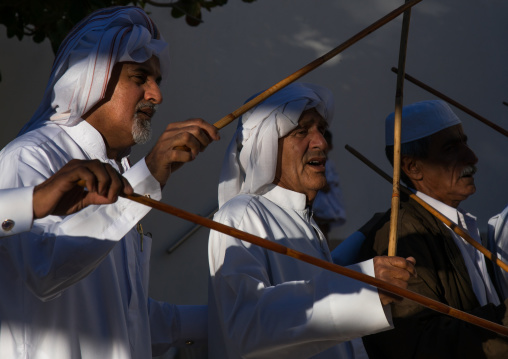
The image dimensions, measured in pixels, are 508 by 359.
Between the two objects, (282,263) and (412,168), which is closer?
(282,263)

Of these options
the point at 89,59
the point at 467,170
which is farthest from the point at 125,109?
the point at 467,170

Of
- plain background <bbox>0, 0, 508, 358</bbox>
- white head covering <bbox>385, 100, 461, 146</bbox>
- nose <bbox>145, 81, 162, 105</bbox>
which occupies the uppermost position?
plain background <bbox>0, 0, 508, 358</bbox>

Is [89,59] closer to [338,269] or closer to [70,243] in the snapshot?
[70,243]

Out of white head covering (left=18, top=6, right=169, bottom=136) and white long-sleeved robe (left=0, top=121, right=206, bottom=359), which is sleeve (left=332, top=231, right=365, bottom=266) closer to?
white long-sleeved robe (left=0, top=121, right=206, bottom=359)

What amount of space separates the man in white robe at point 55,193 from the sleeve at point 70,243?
0.11 meters

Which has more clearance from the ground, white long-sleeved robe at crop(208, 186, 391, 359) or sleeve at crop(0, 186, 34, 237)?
sleeve at crop(0, 186, 34, 237)

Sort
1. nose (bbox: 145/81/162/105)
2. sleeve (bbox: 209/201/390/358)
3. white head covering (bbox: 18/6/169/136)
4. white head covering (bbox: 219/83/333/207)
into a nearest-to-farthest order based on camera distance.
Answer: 1. sleeve (bbox: 209/201/390/358)
2. white head covering (bbox: 18/6/169/136)
3. nose (bbox: 145/81/162/105)
4. white head covering (bbox: 219/83/333/207)

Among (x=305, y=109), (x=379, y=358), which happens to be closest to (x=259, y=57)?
(x=305, y=109)

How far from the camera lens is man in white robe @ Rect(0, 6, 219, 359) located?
2082mm

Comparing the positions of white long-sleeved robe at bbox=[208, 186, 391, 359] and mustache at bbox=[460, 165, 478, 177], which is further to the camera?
mustache at bbox=[460, 165, 478, 177]

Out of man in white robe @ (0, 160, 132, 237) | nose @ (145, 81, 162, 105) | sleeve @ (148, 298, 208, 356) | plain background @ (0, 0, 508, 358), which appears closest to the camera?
man in white robe @ (0, 160, 132, 237)

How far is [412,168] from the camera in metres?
3.76

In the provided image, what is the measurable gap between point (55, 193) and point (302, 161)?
4.70ft

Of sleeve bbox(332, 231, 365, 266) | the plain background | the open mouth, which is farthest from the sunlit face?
the plain background
